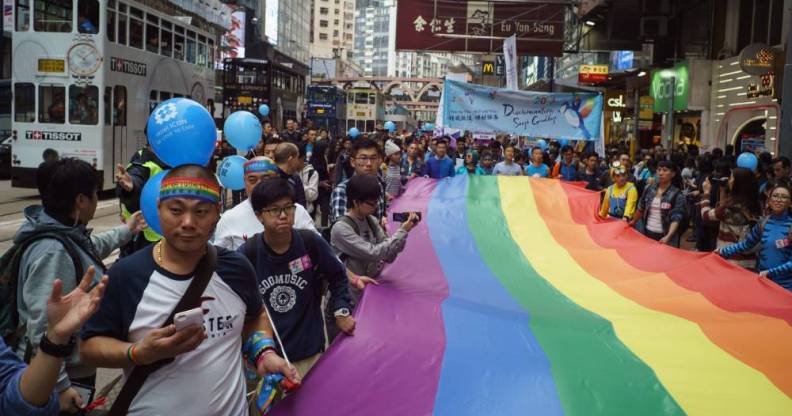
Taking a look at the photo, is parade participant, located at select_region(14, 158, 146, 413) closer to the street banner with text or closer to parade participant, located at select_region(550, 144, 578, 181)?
the street banner with text

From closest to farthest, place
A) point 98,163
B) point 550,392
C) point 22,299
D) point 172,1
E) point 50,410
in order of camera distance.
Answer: point 50,410
point 22,299
point 550,392
point 98,163
point 172,1

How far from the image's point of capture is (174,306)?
2.85 meters

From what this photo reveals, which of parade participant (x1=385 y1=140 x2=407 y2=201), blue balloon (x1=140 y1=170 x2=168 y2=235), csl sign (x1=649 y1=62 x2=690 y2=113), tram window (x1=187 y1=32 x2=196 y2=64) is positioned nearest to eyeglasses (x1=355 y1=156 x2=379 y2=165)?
blue balloon (x1=140 y1=170 x2=168 y2=235)

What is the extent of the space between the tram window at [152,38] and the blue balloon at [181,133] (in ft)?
50.8

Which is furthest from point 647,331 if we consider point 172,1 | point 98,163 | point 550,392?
point 172,1

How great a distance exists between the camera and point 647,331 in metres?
5.34

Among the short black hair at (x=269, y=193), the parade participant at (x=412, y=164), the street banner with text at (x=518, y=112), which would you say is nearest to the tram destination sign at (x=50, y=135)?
the parade participant at (x=412, y=164)

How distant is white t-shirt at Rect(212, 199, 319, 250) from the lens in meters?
5.01

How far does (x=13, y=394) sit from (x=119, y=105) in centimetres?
1810

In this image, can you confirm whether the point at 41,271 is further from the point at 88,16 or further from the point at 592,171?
the point at 88,16

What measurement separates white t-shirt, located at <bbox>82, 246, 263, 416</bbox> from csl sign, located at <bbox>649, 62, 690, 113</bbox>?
1904 cm

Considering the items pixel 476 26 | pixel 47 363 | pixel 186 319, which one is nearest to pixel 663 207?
pixel 186 319

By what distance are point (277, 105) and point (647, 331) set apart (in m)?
32.1

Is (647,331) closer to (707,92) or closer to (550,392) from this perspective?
(550,392)
